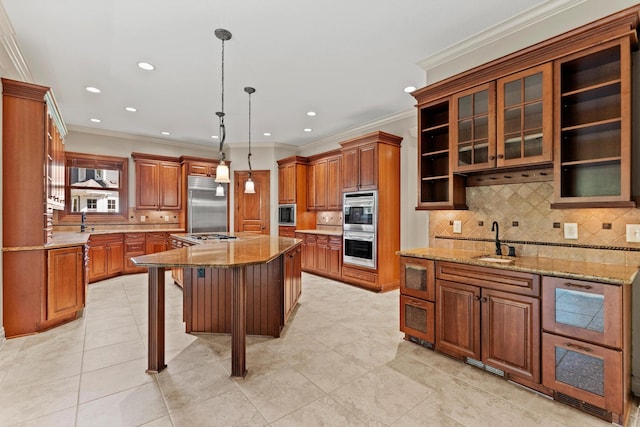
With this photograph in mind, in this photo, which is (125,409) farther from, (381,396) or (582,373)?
(582,373)

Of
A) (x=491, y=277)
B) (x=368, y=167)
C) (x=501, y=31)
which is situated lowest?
(x=491, y=277)

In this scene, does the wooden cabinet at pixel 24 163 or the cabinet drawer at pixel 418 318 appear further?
the wooden cabinet at pixel 24 163

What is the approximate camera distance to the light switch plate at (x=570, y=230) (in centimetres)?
229

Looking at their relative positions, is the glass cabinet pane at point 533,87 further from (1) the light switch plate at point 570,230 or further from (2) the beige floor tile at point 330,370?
(2) the beige floor tile at point 330,370

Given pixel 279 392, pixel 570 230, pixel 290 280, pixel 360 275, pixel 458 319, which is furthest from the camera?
pixel 360 275

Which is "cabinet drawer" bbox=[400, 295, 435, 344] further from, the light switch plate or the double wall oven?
the double wall oven

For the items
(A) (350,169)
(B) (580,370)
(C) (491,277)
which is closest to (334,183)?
(A) (350,169)

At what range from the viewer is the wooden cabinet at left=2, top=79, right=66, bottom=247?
2.88 metres

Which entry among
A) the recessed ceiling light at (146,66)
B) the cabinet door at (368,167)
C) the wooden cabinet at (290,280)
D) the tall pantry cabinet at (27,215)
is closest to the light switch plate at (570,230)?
the wooden cabinet at (290,280)

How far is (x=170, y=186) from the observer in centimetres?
652

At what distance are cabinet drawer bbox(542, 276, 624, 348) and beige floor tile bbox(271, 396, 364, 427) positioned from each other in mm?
1412

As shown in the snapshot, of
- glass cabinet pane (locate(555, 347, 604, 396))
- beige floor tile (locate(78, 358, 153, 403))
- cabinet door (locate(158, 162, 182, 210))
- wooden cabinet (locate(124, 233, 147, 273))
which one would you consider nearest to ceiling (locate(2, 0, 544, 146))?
cabinet door (locate(158, 162, 182, 210))

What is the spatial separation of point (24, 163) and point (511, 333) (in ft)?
15.1

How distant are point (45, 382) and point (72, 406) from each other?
511 millimetres
